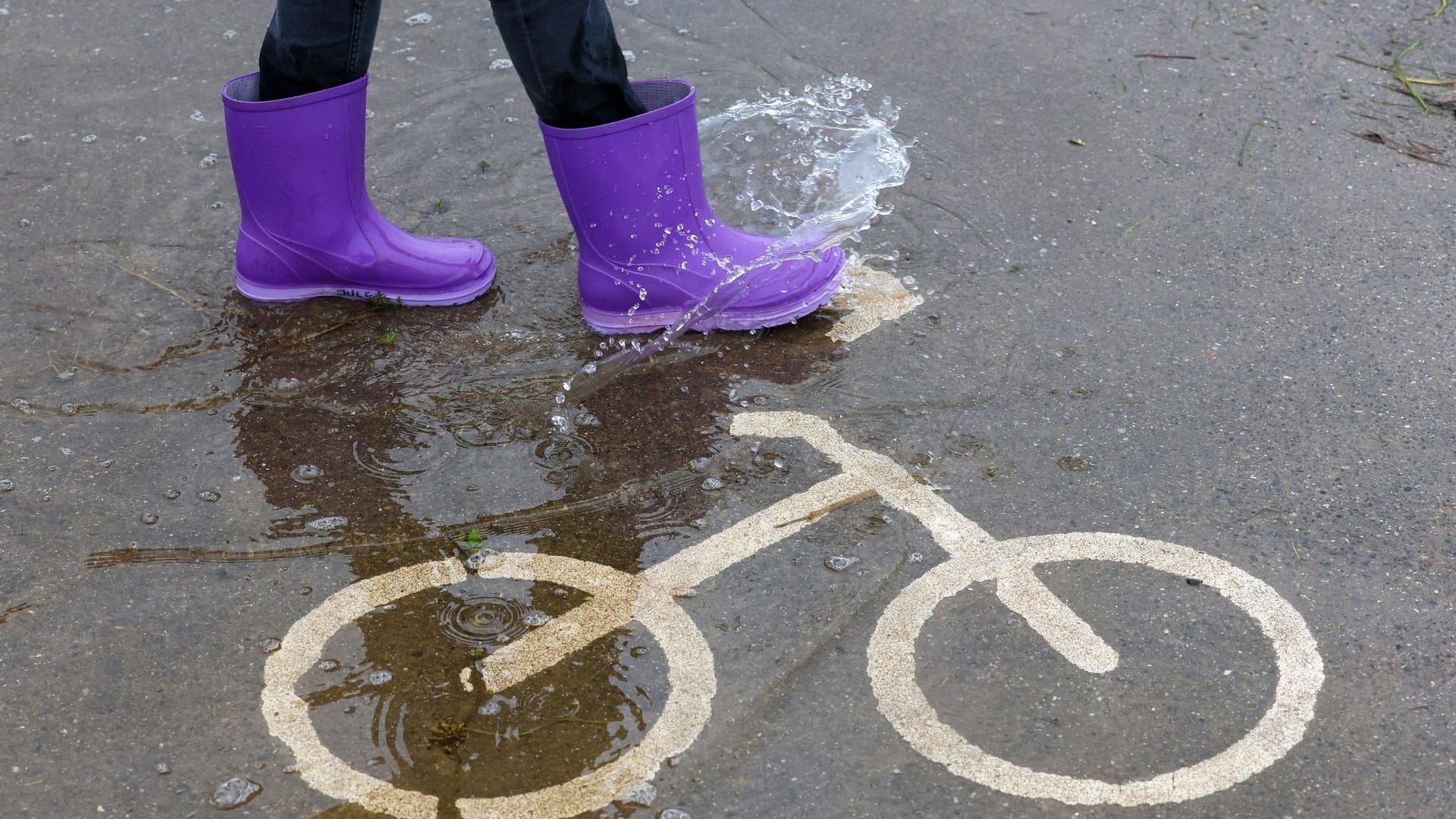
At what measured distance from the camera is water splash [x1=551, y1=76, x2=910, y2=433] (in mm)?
2877

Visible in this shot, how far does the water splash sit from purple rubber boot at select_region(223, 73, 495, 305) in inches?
19.5

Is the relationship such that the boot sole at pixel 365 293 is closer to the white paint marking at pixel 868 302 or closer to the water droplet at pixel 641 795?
the white paint marking at pixel 868 302

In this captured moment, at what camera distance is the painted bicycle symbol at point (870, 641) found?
5.93 ft

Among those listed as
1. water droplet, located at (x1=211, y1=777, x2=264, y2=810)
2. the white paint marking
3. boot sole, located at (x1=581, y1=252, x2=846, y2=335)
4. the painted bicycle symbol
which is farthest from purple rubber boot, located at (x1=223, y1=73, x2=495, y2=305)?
water droplet, located at (x1=211, y1=777, x2=264, y2=810)

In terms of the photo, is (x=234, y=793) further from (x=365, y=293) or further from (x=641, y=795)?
(x=365, y=293)

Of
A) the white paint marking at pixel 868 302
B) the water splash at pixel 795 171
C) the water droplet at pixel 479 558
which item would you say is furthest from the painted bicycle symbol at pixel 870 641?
the water splash at pixel 795 171

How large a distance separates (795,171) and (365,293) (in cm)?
118

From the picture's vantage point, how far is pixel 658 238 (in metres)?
2.81

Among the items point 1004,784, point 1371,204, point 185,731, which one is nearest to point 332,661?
point 185,731

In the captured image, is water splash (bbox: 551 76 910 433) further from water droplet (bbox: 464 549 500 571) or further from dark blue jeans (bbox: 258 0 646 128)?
water droplet (bbox: 464 549 500 571)

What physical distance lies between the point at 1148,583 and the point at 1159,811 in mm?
496

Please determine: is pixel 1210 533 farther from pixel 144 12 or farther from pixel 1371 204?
pixel 144 12

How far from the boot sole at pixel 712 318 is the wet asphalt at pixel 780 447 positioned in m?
0.04

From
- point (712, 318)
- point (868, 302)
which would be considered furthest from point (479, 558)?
point (868, 302)
